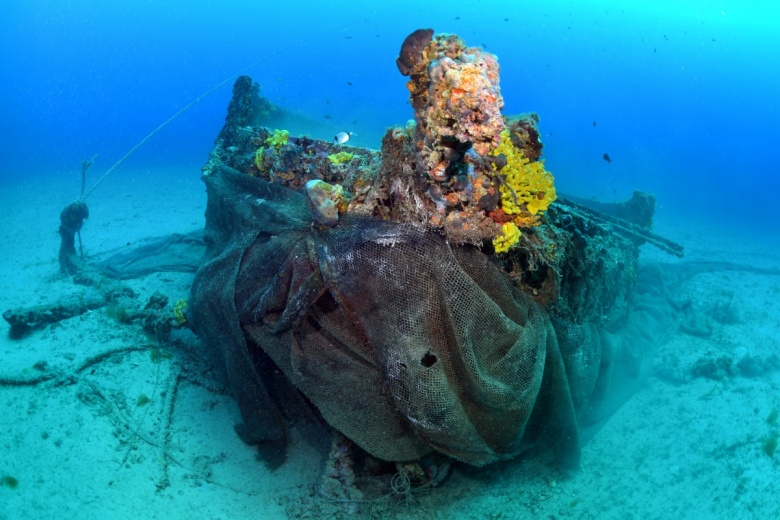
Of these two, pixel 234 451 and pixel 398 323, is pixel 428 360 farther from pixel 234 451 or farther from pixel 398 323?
pixel 234 451

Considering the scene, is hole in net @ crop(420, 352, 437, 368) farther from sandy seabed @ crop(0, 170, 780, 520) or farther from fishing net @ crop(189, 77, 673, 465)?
sandy seabed @ crop(0, 170, 780, 520)

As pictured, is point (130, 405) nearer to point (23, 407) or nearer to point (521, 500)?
point (23, 407)

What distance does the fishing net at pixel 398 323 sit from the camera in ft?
9.39

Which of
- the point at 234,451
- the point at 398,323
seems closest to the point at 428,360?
the point at 398,323

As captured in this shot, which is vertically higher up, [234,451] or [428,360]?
[428,360]

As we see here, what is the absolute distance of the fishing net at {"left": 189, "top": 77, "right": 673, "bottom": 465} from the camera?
9.39 feet

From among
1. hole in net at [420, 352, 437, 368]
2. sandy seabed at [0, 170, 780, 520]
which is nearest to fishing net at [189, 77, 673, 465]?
hole in net at [420, 352, 437, 368]

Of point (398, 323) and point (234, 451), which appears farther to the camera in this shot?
point (234, 451)

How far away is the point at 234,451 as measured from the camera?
416cm

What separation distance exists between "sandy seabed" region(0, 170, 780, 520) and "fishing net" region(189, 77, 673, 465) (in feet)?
1.62

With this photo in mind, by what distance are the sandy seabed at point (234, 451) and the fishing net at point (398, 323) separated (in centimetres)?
49

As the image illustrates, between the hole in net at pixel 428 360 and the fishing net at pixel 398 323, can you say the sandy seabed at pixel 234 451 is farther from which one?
the hole in net at pixel 428 360

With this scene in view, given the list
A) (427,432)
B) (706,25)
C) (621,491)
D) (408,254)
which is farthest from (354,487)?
(706,25)

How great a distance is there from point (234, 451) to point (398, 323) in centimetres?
256
